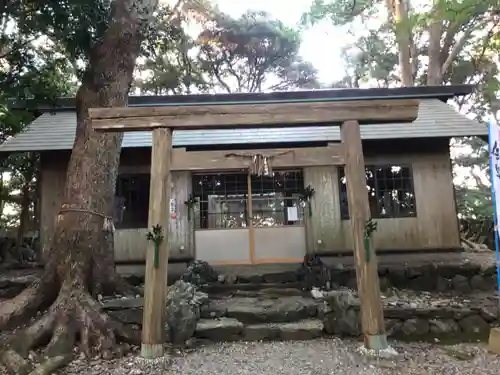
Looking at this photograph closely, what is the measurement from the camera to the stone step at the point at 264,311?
5559mm

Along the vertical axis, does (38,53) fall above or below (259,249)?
above

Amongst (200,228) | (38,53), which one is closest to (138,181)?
(200,228)

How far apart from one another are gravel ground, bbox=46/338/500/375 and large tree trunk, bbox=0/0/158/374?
455 millimetres

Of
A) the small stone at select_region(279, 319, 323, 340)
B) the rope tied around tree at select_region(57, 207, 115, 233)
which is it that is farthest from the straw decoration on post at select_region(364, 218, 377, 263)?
the rope tied around tree at select_region(57, 207, 115, 233)

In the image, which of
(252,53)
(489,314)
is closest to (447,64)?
(252,53)

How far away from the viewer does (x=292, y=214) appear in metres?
9.09

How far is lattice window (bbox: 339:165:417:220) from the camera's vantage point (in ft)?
28.8

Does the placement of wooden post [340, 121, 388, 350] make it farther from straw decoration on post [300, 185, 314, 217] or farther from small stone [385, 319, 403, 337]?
straw decoration on post [300, 185, 314, 217]

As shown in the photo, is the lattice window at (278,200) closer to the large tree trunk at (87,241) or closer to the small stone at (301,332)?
the large tree trunk at (87,241)

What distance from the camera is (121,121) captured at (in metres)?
4.68

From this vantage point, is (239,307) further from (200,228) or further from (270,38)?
(270,38)

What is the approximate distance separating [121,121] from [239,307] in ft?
10.3

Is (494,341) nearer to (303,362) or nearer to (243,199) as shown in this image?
(303,362)

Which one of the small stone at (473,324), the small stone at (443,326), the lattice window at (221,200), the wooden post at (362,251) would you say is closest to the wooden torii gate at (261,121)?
the wooden post at (362,251)
